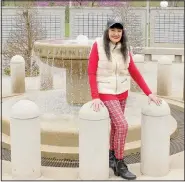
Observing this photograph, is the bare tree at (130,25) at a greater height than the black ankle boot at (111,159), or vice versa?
the bare tree at (130,25)

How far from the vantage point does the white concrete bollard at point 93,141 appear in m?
4.19

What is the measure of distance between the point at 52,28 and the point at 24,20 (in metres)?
4.44

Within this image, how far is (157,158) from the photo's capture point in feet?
14.8

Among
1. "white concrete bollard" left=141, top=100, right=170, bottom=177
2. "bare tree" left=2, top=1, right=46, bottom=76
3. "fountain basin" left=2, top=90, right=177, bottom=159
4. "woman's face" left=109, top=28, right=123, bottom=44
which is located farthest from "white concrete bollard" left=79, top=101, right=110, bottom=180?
"bare tree" left=2, top=1, right=46, bottom=76

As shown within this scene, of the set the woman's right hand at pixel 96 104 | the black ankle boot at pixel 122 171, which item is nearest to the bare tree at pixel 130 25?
the black ankle boot at pixel 122 171

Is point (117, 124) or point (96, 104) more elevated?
point (96, 104)

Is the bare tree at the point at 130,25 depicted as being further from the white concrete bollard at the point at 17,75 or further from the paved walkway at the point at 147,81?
the white concrete bollard at the point at 17,75

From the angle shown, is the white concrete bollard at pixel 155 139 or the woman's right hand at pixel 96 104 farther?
the white concrete bollard at pixel 155 139

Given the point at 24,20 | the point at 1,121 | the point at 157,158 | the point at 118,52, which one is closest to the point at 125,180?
the point at 157,158

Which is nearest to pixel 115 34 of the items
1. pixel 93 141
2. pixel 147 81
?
pixel 93 141

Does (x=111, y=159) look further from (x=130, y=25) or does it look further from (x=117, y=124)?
(x=130, y=25)

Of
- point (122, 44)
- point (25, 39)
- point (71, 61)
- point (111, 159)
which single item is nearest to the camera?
point (122, 44)

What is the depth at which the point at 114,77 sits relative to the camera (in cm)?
440

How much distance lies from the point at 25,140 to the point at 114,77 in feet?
3.54
